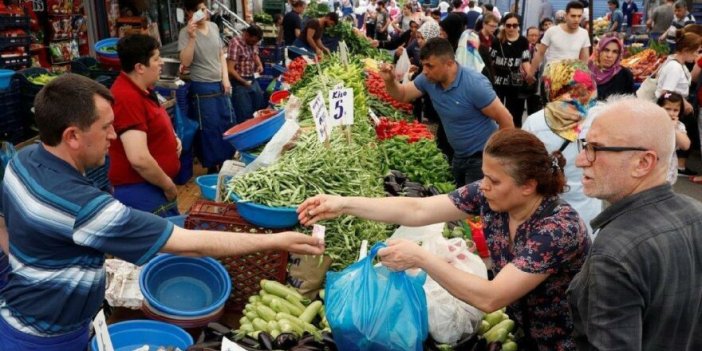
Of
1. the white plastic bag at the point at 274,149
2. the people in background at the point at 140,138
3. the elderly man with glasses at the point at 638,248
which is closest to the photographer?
the elderly man with glasses at the point at 638,248

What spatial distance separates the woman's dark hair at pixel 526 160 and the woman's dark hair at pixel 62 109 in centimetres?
157

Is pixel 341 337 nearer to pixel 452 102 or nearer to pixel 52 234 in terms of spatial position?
pixel 52 234

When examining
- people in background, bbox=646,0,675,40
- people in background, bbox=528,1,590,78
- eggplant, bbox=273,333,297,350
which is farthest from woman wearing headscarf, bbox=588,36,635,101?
people in background, bbox=646,0,675,40

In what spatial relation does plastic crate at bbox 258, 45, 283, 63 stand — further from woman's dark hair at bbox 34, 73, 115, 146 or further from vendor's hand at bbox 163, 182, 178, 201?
woman's dark hair at bbox 34, 73, 115, 146

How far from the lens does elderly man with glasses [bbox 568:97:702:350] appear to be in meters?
1.70

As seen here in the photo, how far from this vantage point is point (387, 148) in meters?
5.69

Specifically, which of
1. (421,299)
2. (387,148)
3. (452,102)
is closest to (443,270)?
(421,299)

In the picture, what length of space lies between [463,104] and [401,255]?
2651mm

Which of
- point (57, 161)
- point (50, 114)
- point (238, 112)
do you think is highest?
point (50, 114)

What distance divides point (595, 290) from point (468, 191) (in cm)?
109

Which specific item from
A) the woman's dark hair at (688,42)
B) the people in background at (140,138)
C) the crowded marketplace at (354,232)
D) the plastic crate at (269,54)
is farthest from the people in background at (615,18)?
the people in background at (140,138)

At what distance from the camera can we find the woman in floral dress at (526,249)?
2252 mm

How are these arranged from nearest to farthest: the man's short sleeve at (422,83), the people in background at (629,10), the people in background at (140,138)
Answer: the people in background at (140,138), the man's short sleeve at (422,83), the people in background at (629,10)

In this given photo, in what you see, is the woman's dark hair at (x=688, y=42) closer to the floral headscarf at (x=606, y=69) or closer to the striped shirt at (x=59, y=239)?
the floral headscarf at (x=606, y=69)
